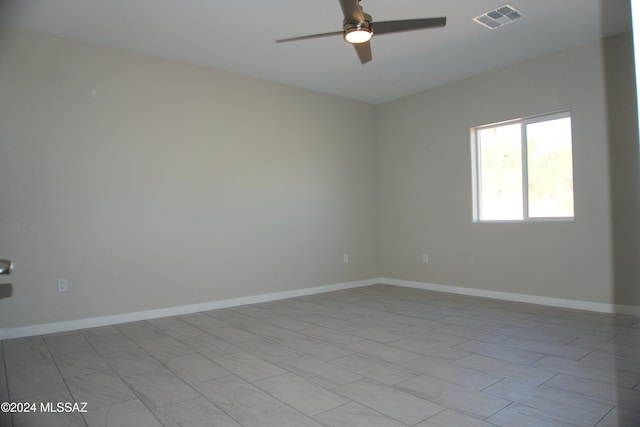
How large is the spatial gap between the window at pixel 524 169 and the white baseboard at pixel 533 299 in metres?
0.91

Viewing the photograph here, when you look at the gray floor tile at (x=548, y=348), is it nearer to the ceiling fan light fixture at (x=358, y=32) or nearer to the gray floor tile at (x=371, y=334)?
the gray floor tile at (x=371, y=334)

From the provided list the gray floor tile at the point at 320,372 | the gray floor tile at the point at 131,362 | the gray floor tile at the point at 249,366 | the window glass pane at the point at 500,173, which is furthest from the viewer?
the window glass pane at the point at 500,173

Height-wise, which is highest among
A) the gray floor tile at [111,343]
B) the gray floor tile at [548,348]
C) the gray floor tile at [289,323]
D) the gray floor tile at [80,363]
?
the gray floor tile at [80,363]

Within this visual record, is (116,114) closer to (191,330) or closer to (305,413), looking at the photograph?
(191,330)

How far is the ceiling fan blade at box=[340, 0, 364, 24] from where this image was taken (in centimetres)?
225

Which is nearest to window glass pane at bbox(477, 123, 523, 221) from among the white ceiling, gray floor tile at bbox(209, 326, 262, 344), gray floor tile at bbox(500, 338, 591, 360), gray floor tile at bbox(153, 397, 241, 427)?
the white ceiling

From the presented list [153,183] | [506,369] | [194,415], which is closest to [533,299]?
[506,369]

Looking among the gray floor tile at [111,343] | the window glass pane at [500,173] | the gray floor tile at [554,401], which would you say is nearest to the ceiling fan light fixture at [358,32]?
the gray floor tile at [554,401]

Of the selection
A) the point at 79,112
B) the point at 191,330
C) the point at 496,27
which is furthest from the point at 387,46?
the point at 191,330

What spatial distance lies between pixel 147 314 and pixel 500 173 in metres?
4.42

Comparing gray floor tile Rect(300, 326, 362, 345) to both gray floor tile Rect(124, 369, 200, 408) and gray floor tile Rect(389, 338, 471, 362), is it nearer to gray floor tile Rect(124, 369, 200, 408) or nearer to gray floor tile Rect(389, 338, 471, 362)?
gray floor tile Rect(389, 338, 471, 362)

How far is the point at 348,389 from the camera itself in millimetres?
2254

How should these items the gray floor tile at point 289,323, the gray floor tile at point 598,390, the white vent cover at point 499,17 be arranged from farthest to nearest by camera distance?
the gray floor tile at point 289,323 < the white vent cover at point 499,17 < the gray floor tile at point 598,390

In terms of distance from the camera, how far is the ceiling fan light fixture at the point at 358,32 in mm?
2407
